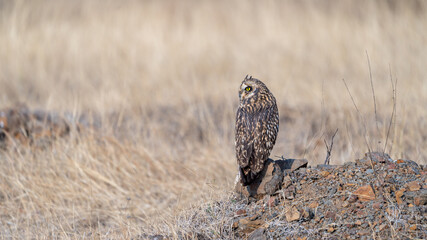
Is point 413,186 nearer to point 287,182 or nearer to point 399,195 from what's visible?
point 399,195

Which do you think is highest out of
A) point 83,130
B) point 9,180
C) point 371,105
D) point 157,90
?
point 371,105

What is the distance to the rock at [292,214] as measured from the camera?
3.55 metres

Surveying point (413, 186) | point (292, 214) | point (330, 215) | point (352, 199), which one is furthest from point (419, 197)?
point (292, 214)

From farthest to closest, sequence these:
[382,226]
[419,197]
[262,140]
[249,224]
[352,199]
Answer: [262,140] < [249,224] < [352,199] < [419,197] < [382,226]

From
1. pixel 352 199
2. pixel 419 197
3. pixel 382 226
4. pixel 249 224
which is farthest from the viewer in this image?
pixel 249 224

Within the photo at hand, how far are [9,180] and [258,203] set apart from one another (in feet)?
10.4

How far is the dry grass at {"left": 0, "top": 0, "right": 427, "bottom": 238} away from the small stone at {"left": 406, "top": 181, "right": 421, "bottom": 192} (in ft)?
2.80

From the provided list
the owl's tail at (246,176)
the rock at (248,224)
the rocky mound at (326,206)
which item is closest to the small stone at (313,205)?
the rocky mound at (326,206)

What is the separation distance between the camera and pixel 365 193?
3.58 m

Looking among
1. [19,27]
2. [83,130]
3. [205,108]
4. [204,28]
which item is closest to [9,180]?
[83,130]

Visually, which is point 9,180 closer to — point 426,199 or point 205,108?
point 205,108

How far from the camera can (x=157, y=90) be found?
9102 mm

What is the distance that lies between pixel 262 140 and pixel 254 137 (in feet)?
0.20

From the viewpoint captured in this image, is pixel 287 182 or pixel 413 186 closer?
pixel 413 186
